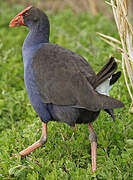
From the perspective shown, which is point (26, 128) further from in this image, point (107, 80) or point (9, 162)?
point (107, 80)

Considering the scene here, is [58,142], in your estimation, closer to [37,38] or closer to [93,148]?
[93,148]

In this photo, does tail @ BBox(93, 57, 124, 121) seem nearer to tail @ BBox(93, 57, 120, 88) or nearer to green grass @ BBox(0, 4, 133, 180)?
tail @ BBox(93, 57, 120, 88)

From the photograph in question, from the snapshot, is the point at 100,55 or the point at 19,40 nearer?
the point at 100,55

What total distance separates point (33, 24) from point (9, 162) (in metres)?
1.19

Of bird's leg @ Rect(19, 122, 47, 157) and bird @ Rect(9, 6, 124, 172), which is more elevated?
bird @ Rect(9, 6, 124, 172)

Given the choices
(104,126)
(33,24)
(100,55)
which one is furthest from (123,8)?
(100,55)

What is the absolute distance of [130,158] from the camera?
2.66 metres

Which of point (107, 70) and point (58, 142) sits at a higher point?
point (107, 70)

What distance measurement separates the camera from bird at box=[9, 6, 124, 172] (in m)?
2.51

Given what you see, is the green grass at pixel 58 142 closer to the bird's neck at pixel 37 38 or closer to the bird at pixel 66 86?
the bird at pixel 66 86

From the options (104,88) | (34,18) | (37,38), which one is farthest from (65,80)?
(34,18)

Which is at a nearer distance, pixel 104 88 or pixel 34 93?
pixel 104 88

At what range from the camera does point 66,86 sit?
2.62 metres

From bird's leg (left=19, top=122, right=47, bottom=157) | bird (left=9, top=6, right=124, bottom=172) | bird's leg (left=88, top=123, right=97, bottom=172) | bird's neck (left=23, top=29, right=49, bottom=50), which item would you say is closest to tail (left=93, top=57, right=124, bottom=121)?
bird (left=9, top=6, right=124, bottom=172)
